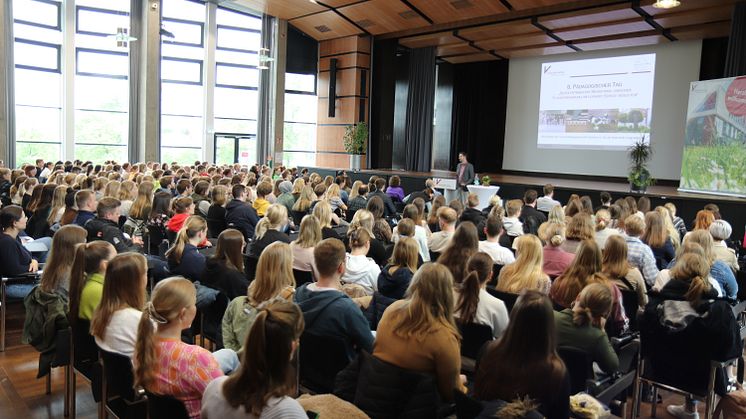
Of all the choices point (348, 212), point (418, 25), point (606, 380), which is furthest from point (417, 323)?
point (418, 25)

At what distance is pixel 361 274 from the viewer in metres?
4.23

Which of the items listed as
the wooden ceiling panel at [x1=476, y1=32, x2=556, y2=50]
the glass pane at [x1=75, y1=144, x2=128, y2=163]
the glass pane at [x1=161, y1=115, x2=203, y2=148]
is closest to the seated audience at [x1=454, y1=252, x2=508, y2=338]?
the wooden ceiling panel at [x1=476, y1=32, x2=556, y2=50]

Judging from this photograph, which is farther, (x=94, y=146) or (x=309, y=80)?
(x=309, y=80)

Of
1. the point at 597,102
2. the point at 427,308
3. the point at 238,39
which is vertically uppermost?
the point at 238,39

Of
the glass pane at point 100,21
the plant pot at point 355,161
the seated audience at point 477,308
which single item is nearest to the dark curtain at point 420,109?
the plant pot at point 355,161

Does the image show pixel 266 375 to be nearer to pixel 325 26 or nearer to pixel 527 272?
pixel 527 272

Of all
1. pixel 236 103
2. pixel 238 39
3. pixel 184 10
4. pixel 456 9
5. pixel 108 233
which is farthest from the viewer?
pixel 236 103

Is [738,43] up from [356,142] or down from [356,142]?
up

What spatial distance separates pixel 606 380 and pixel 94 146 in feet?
53.7

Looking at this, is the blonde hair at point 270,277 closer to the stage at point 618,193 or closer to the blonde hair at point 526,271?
the blonde hair at point 526,271

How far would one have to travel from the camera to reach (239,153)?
61.8 ft

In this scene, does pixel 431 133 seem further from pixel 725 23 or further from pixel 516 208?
pixel 516 208

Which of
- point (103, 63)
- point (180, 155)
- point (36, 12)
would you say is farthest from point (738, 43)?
point (36, 12)

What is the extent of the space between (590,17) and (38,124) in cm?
1417
